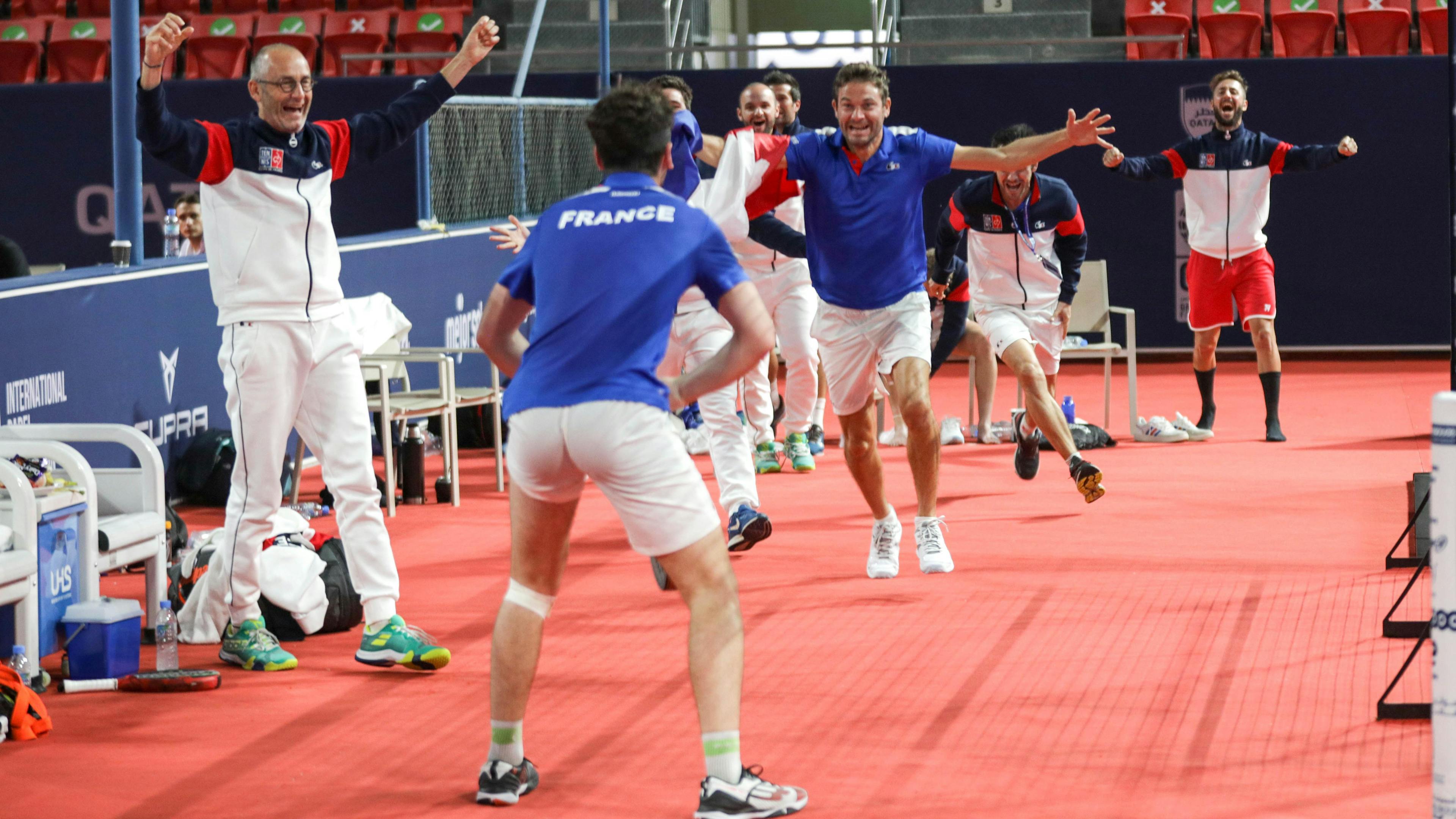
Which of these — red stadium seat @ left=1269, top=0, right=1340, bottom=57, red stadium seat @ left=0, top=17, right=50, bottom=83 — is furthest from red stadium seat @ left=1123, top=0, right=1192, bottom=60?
red stadium seat @ left=0, top=17, right=50, bottom=83

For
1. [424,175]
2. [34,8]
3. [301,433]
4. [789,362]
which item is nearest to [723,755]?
[301,433]

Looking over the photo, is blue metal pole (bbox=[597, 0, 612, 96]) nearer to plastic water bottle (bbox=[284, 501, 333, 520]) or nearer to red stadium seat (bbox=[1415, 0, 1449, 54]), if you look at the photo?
plastic water bottle (bbox=[284, 501, 333, 520])

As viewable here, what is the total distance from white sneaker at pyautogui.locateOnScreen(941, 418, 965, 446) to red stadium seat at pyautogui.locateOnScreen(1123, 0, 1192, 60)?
263 inches

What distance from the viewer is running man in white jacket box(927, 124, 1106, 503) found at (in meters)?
9.71

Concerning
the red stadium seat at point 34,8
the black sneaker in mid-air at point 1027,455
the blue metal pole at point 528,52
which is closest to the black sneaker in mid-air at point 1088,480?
the black sneaker in mid-air at point 1027,455

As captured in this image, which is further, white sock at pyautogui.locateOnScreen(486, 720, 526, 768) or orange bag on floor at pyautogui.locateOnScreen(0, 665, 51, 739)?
orange bag on floor at pyautogui.locateOnScreen(0, 665, 51, 739)

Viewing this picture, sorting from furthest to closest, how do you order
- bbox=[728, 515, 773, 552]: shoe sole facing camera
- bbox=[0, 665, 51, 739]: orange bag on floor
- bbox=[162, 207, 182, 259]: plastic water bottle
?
bbox=[162, 207, 182, 259]: plastic water bottle
bbox=[728, 515, 773, 552]: shoe sole facing camera
bbox=[0, 665, 51, 739]: orange bag on floor

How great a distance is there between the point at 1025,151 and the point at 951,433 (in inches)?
208

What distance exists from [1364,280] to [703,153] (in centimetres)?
996

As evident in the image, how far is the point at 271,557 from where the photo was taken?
6.82 metres

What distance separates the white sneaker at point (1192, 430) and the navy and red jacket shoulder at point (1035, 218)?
98.5 inches

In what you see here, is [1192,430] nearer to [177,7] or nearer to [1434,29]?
[1434,29]

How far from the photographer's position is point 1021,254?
9.81 meters

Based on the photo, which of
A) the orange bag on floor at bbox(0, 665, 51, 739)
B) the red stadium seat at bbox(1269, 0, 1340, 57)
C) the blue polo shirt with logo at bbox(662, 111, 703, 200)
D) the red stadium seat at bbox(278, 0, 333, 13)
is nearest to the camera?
the orange bag on floor at bbox(0, 665, 51, 739)
